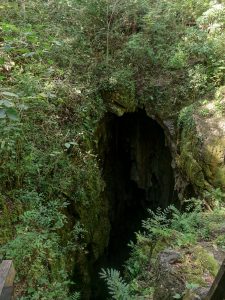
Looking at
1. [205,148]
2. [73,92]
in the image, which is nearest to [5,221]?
[73,92]

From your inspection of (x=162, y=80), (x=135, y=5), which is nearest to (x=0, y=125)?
(x=162, y=80)

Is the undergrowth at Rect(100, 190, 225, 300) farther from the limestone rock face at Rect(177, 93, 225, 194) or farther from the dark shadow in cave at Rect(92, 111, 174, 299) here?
the dark shadow in cave at Rect(92, 111, 174, 299)

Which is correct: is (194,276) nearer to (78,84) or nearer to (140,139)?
(78,84)

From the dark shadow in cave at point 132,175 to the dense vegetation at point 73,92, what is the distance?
1790 mm

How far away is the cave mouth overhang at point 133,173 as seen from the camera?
9.59 m

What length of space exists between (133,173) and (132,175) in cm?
9

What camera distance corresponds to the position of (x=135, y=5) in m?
8.91

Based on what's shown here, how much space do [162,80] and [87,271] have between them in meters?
4.78

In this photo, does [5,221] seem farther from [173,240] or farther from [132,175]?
[132,175]

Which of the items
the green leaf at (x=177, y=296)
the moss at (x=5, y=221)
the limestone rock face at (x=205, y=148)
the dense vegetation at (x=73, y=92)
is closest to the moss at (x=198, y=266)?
the green leaf at (x=177, y=296)

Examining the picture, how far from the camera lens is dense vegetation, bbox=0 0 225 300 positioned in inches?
179

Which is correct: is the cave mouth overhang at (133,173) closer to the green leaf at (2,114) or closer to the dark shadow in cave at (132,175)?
the dark shadow in cave at (132,175)

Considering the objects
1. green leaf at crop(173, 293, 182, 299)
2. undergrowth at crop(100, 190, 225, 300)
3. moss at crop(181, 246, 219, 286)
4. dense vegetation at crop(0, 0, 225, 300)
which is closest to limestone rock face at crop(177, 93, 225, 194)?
dense vegetation at crop(0, 0, 225, 300)

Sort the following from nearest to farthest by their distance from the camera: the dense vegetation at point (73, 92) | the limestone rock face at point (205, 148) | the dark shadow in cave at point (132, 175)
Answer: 1. the dense vegetation at point (73, 92)
2. the limestone rock face at point (205, 148)
3. the dark shadow in cave at point (132, 175)
